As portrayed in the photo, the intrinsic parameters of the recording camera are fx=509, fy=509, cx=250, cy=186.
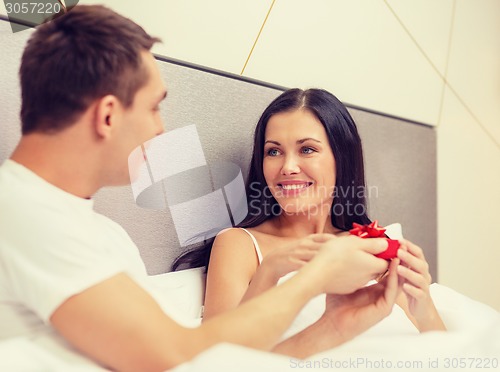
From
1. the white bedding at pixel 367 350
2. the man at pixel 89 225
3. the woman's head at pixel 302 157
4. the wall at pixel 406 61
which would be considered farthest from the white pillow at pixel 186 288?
the wall at pixel 406 61

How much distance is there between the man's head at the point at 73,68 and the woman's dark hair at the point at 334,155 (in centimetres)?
67

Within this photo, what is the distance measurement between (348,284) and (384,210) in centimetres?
104

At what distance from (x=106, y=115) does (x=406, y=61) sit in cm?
166

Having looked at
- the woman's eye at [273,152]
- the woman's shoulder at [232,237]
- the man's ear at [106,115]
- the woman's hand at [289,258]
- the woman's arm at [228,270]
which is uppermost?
the man's ear at [106,115]

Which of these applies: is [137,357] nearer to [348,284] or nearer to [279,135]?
[348,284]

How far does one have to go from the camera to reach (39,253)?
660mm

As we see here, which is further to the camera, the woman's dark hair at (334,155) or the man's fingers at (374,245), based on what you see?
the woman's dark hair at (334,155)

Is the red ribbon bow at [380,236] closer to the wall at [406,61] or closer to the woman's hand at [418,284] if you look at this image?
the woman's hand at [418,284]

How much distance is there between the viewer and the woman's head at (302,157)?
1377 mm

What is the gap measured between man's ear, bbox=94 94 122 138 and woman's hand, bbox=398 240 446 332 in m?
0.60

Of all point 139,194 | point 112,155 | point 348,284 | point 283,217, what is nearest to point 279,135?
point 283,217

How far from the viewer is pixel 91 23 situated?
754 millimetres

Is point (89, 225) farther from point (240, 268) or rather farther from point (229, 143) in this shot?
point (229, 143)

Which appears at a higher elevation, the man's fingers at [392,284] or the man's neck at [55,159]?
the man's neck at [55,159]
